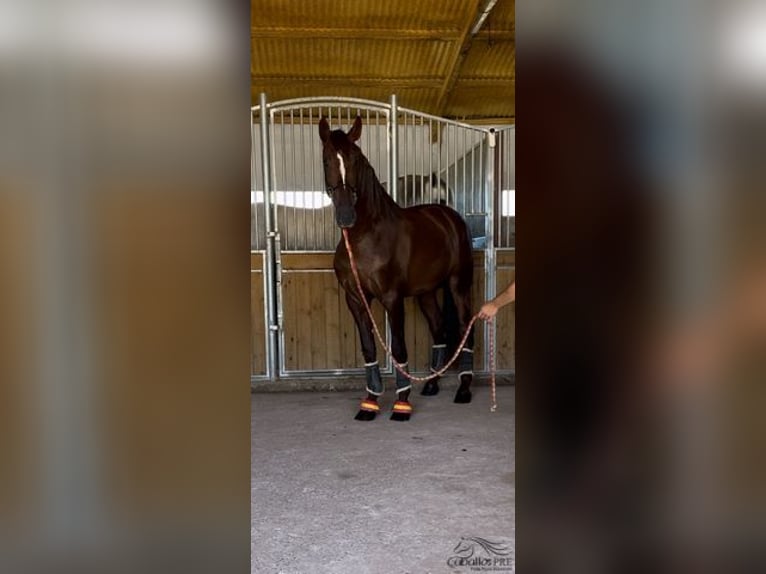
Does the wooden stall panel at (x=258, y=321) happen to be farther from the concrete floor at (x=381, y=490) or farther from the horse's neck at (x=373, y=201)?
the horse's neck at (x=373, y=201)

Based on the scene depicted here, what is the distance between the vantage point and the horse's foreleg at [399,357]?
2.92 m

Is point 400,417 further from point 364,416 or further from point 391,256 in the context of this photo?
point 391,256

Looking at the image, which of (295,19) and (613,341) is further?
(295,19)

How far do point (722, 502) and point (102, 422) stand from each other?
0.40 meters

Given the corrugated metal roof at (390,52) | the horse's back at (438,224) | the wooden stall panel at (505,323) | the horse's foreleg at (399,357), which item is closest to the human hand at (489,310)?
the horse's foreleg at (399,357)

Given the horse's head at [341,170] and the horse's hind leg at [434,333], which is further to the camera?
the horse's hind leg at [434,333]

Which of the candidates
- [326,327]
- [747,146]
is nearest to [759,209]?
[747,146]

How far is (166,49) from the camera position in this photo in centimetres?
33

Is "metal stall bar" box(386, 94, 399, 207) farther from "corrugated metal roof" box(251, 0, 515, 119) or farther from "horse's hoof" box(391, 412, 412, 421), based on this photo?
"horse's hoof" box(391, 412, 412, 421)

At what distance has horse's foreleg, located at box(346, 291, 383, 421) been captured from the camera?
9.73 feet

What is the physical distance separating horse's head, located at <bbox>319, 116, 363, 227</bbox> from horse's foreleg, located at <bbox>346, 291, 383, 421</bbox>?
0.55 m

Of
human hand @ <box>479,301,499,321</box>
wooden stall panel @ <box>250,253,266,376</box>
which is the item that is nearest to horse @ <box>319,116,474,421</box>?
wooden stall panel @ <box>250,253,266,376</box>

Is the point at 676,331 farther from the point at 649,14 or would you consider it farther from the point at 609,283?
the point at 649,14

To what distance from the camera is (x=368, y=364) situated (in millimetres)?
3047
